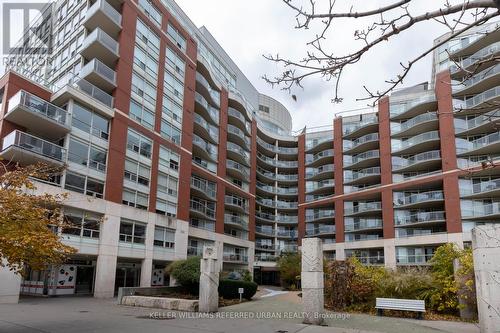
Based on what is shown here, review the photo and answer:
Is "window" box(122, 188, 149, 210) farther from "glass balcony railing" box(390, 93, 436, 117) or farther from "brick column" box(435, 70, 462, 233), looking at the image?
"glass balcony railing" box(390, 93, 436, 117)

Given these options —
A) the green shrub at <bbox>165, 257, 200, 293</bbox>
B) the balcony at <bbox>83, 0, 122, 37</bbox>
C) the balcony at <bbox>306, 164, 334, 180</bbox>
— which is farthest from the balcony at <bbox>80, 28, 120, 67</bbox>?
the balcony at <bbox>306, 164, 334, 180</bbox>

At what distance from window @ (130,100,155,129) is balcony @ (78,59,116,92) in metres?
2.33

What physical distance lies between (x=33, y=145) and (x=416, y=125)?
39.0m

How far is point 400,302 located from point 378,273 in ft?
9.59

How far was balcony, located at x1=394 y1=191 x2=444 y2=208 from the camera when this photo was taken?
43312mm

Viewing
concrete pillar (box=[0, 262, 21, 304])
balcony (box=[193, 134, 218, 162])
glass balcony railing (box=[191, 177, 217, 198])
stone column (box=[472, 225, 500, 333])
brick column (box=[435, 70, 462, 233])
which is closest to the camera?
stone column (box=[472, 225, 500, 333])

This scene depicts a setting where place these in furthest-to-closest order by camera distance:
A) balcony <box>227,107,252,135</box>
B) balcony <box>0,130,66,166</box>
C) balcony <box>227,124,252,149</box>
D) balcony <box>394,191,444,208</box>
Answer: balcony <box>227,107,252,135</box> < balcony <box>227,124,252,149</box> < balcony <box>394,191,444,208</box> < balcony <box>0,130,66,166</box>

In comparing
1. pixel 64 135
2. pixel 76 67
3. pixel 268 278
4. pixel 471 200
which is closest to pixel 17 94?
pixel 64 135

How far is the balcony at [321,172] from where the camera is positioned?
195 ft

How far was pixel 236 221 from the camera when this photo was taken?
165ft

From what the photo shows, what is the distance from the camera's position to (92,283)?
28.8 m

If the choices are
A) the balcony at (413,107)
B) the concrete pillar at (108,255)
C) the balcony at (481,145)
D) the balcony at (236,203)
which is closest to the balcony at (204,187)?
the balcony at (236,203)

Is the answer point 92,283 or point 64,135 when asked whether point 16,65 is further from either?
point 92,283

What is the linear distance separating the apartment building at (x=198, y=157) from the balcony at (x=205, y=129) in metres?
0.24
